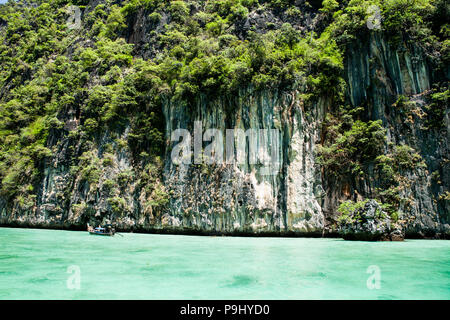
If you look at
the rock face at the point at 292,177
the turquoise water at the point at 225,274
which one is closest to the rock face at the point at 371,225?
the rock face at the point at 292,177

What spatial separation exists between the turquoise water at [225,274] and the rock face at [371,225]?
8.89 ft

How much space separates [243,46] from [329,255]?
14.8m

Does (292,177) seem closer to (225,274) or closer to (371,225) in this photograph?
(371,225)

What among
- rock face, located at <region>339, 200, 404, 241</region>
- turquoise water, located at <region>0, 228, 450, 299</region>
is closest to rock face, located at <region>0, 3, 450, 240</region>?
rock face, located at <region>339, 200, 404, 241</region>

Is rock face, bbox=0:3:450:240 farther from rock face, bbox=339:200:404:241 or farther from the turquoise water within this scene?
the turquoise water

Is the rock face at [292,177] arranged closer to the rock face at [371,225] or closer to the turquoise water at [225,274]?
the rock face at [371,225]

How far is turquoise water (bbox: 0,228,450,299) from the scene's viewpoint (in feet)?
19.2

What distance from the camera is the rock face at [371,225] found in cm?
1395

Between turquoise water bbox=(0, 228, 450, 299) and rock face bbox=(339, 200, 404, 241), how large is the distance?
8.89 ft

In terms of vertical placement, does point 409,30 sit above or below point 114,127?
above

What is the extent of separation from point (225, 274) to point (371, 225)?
927cm
